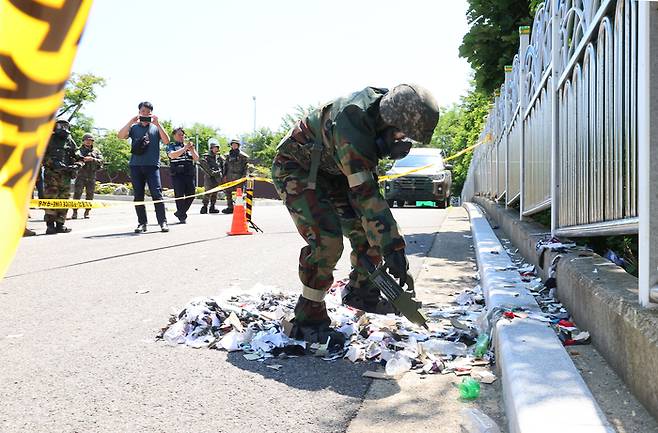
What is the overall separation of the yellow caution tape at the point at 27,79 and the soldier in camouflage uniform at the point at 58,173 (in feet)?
36.3

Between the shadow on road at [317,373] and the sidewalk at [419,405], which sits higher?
the shadow on road at [317,373]

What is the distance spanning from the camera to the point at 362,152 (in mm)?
3506

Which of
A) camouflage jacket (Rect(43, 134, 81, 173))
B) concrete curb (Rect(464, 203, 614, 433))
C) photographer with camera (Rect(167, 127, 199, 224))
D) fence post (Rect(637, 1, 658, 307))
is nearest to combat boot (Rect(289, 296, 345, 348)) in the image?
concrete curb (Rect(464, 203, 614, 433))

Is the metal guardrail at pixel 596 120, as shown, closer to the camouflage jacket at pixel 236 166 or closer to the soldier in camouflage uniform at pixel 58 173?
the soldier in camouflage uniform at pixel 58 173

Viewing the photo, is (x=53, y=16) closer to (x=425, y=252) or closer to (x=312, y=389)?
(x=312, y=389)

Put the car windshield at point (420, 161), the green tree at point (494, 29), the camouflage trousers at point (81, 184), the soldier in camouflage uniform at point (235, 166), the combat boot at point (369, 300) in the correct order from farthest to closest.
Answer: the car windshield at point (420, 161) → the soldier in camouflage uniform at point (235, 166) → the camouflage trousers at point (81, 184) → the green tree at point (494, 29) → the combat boot at point (369, 300)

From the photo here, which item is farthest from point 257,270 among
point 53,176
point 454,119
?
point 454,119

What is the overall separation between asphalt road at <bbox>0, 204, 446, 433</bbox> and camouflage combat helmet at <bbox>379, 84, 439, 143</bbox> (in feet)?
4.34

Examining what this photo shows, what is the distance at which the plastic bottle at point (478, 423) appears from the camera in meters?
2.40

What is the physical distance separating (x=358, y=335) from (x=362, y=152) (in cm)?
123

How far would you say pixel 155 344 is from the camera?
12.8 ft

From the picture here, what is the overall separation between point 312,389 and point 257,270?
3671mm

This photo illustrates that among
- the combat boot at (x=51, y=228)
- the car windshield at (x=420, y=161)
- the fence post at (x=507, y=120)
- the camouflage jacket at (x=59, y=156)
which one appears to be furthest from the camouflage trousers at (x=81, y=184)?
the fence post at (x=507, y=120)

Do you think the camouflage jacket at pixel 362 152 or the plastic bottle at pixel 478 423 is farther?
the camouflage jacket at pixel 362 152
